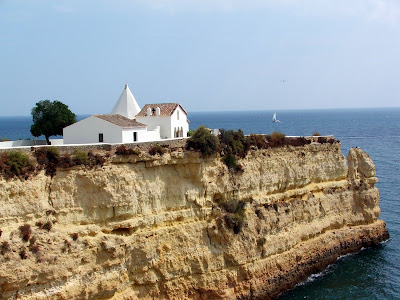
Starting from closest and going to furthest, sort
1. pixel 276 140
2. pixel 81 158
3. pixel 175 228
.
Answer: pixel 81 158
pixel 175 228
pixel 276 140

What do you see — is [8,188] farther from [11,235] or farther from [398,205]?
[398,205]

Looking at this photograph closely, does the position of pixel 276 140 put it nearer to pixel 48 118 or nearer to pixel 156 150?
pixel 156 150

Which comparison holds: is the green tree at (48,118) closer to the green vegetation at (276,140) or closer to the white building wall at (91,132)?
the white building wall at (91,132)

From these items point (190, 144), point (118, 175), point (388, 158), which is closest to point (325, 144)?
point (190, 144)

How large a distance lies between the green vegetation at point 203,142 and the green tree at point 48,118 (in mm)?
10133

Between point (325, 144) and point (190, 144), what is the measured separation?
1434 cm

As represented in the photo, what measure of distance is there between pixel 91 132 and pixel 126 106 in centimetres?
578

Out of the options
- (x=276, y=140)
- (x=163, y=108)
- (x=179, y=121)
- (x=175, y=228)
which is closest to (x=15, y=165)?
(x=175, y=228)

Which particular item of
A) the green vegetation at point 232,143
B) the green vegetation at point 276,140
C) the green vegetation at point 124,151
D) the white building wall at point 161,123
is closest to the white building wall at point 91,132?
the green vegetation at point 124,151

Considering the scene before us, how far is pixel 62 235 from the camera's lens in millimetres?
21250

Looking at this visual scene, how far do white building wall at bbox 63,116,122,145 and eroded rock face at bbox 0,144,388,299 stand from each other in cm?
304

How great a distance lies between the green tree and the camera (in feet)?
99.1

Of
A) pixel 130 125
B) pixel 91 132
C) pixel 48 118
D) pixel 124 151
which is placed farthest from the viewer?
pixel 48 118

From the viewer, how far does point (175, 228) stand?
82.0 feet
